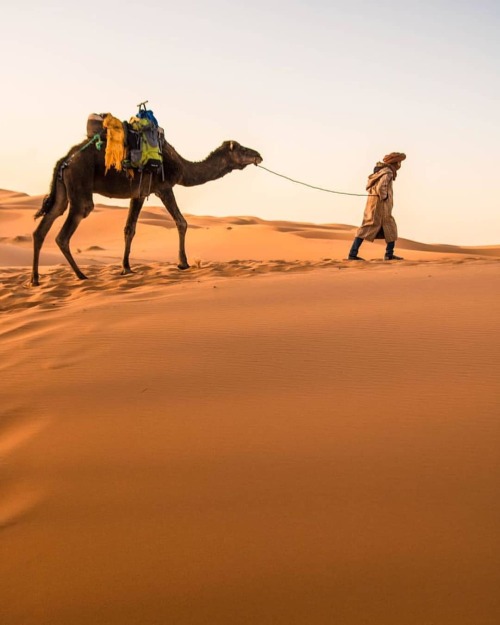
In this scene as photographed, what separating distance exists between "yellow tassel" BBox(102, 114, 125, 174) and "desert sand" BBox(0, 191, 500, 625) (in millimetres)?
3330

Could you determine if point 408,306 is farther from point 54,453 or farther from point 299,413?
point 54,453

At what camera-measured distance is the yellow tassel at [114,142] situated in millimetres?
8445

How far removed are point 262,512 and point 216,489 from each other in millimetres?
265

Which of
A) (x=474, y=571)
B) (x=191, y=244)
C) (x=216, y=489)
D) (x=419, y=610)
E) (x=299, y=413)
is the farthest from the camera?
(x=191, y=244)

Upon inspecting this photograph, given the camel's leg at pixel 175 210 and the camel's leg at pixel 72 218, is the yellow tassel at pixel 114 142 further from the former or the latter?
the camel's leg at pixel 175 210

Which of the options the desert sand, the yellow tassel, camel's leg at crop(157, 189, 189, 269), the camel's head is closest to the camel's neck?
the camel's head

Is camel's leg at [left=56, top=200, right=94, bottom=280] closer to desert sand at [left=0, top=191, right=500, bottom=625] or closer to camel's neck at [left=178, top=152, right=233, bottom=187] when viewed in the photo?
camel's neck at [left=178, top=152, right=233, bottom=187]

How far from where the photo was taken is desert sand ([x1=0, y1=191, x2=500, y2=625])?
2.12m

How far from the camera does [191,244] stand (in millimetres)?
25109

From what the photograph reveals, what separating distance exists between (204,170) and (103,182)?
6.20 ft

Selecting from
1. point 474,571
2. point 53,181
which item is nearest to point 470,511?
point 474,571

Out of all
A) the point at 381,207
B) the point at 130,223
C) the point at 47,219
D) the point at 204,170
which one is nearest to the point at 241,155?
the point at 204,170

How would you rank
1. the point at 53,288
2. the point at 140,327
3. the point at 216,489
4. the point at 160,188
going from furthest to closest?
the point at 160,188 → the point at 53,288 → the point at 140,327 → the point at 216,489

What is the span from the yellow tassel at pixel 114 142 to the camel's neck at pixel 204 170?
163cm
